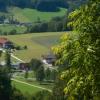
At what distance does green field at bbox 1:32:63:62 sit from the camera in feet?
263

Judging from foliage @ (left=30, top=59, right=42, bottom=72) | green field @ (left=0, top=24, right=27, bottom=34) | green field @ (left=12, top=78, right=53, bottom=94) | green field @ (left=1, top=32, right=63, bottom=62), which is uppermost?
green field @ (left=0, top=24, right=27, bottom=34)

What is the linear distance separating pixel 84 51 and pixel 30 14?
130799mm

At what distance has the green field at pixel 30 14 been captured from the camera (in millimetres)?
131125

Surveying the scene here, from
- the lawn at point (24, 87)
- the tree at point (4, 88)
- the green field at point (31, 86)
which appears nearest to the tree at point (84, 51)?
the tree at point (4, 88)

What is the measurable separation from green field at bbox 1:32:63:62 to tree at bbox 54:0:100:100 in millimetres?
70278

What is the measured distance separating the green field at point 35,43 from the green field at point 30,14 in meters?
30.3

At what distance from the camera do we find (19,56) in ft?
264

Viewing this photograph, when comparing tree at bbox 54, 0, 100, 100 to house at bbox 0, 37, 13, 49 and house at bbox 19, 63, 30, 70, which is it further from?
house at bbox 0, 37, 13, 49

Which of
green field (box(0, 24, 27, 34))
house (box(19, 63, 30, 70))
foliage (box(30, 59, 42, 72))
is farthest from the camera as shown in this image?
green field (box(0, 24, 27, 34))

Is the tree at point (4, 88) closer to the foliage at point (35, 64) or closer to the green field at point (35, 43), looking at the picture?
the foliage at point (35, 64)

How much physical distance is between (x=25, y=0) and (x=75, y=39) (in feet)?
476

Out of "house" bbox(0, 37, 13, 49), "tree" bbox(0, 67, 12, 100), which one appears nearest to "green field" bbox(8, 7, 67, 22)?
"house" bbox(0, 37, 13, 49)

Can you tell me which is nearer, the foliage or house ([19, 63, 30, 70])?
the foliage

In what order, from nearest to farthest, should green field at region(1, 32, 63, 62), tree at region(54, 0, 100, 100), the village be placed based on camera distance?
tree at region(54, 0, 100, 100) → the village → green field at region(1, 32, 63, 62)
